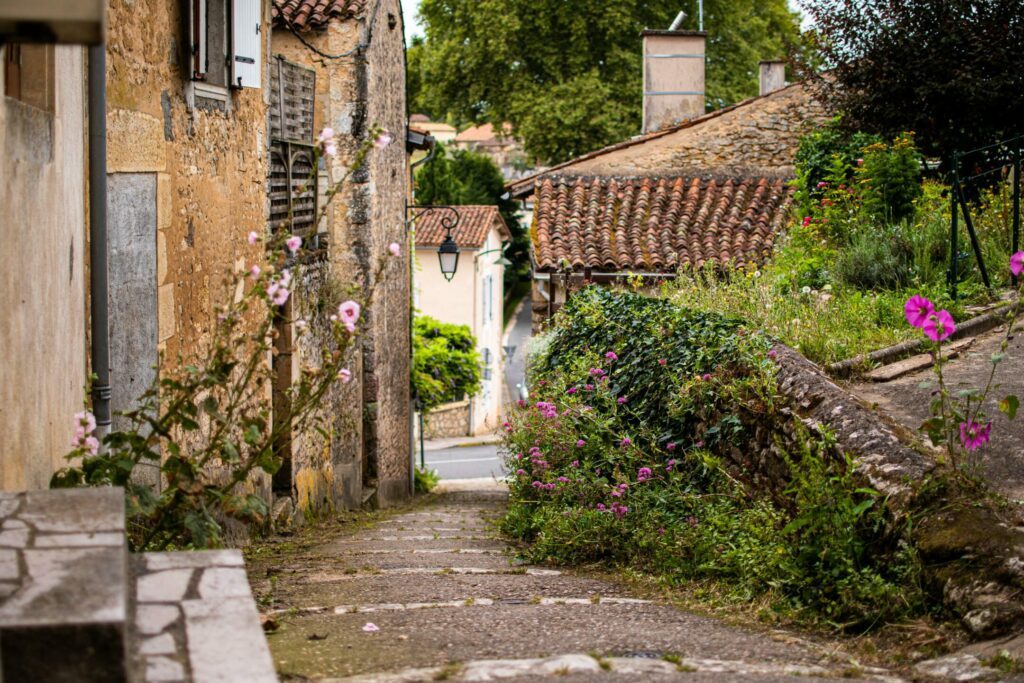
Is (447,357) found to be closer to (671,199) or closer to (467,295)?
(467,295)

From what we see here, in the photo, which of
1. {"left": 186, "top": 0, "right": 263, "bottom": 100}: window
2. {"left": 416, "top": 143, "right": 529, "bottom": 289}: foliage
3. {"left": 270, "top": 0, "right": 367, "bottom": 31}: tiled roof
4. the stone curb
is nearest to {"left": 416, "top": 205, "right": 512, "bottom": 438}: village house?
{"left": 416, "top": 143, "right": 529, "bottom": 289}: foliage

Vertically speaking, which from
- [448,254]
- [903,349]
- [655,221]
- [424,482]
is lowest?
[424,482]

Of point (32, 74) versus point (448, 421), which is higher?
point (32, 74)

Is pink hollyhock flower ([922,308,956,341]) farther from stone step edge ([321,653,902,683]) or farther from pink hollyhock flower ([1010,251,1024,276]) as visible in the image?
stone step edge ([321,653,902,683])

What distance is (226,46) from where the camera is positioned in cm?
824

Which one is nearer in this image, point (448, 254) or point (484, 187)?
point (448, 254)

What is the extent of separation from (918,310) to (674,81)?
17.0 metres

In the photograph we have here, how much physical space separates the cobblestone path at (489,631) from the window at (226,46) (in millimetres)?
3304

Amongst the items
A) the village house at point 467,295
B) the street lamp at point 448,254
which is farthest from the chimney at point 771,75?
the street lamp at point 448,254

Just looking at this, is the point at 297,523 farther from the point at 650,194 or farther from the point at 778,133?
the point at 778,133

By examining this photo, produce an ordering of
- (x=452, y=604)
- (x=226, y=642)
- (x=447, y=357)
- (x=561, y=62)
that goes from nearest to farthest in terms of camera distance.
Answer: (x=226, y=642) → (x=452, y=604) → (x=447, y=357) → (x=561, y=62)

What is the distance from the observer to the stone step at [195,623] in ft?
9.37

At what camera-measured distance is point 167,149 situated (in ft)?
23.3

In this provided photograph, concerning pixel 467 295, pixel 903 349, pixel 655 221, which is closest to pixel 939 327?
pixel 903 349
